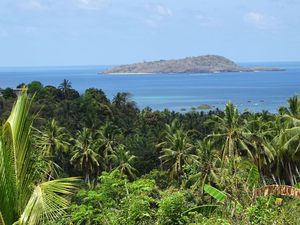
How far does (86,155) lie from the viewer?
55.0 m

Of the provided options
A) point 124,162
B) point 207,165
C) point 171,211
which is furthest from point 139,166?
point 171,211

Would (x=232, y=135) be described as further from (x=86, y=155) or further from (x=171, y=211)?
(x=171, y=211)

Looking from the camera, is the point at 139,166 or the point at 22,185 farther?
the point at 139,166

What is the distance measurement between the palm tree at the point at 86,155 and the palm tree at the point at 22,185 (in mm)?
50520

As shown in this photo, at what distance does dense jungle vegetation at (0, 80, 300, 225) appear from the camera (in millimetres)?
4758

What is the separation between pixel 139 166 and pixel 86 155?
38.2ft

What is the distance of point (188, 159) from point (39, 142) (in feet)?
143

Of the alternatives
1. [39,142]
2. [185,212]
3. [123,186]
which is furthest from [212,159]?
[39,142]

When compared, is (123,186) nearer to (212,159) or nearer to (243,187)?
(243,187)

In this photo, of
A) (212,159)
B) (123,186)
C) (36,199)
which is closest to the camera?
(36,199)

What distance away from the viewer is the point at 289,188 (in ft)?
32.0

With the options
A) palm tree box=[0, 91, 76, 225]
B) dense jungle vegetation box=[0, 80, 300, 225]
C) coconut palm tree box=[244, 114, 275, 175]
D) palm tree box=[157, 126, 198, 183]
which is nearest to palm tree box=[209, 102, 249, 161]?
dense jungle vegetation box=[0, 80, 300, 225]

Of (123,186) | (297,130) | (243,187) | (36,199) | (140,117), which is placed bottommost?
(140,117)

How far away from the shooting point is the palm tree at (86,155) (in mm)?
55125
